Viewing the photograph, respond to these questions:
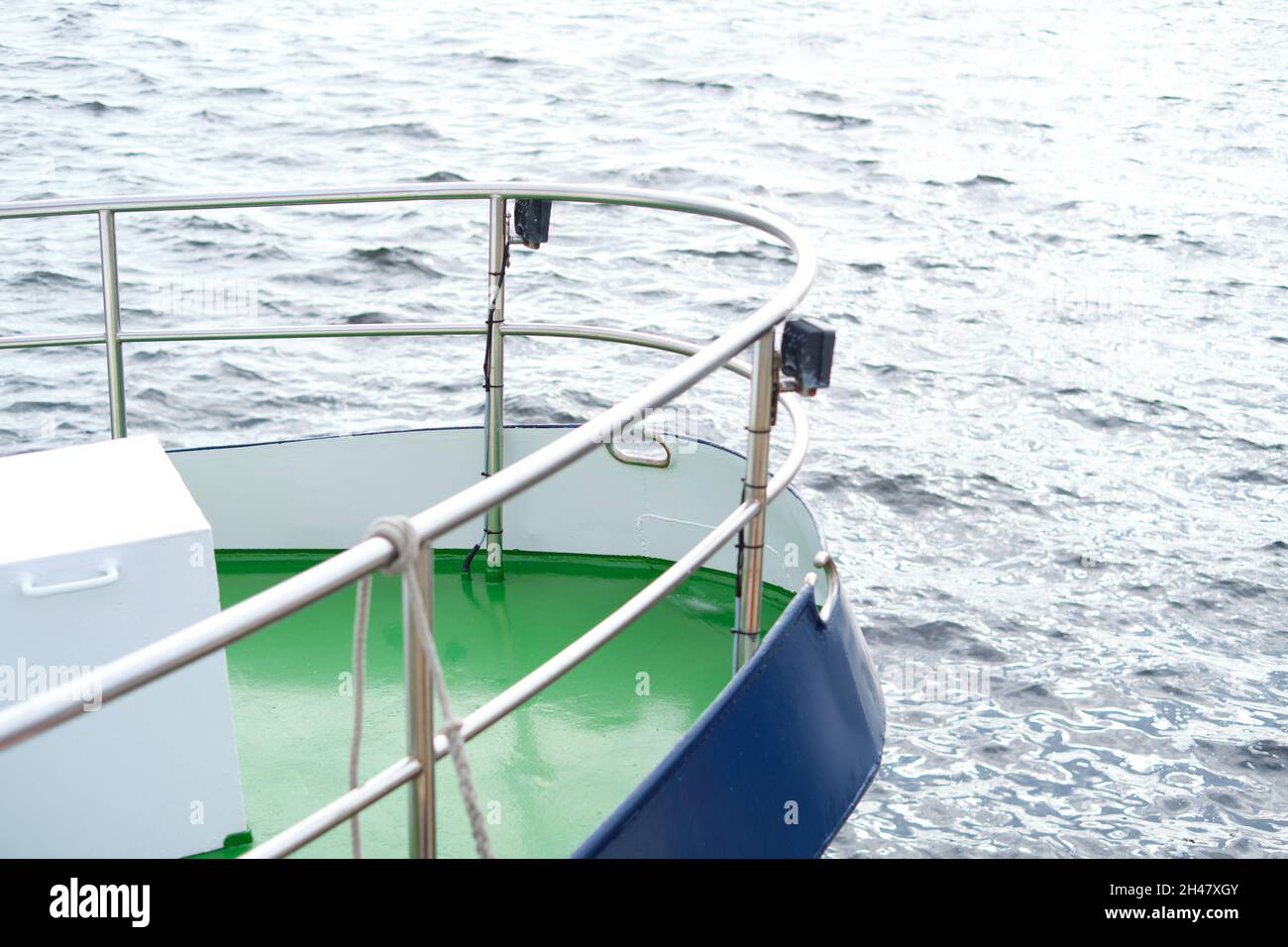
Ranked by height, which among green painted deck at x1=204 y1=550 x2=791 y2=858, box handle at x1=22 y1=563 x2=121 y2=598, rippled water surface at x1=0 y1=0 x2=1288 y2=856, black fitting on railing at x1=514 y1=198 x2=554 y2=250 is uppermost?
black fitting on railing at x1=514 y1=198 x2=554 y2=250

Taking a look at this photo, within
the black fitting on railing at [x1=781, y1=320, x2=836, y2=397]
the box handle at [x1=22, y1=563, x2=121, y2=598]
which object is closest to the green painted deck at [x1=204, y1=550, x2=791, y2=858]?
the box handle at [x1=22, y1=563, x2=121, y2=598]

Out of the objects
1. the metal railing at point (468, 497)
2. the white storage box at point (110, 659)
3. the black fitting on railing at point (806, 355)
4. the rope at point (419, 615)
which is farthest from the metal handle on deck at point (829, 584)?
the rope at point (419, 615)

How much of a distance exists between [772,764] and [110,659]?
3.72 feet

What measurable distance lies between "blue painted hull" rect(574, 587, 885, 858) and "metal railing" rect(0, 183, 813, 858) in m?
0.12

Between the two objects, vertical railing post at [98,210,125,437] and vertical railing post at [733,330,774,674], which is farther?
vertical railing post at [98,210,125,437]

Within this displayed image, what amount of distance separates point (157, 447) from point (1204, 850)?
4050 millimetres

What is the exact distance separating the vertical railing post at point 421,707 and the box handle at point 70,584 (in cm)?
97

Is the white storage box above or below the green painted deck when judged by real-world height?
above

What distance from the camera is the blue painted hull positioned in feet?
7.37

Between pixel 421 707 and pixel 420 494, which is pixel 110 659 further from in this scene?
pixel 420 494

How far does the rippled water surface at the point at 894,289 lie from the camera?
20.8ft

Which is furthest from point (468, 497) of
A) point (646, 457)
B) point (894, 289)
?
point (894, 289)

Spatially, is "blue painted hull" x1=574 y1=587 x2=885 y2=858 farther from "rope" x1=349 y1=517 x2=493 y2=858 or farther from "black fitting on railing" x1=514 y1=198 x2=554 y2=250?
"black fitting on railing" x1=514 y1=198 x2=554 y2=250
